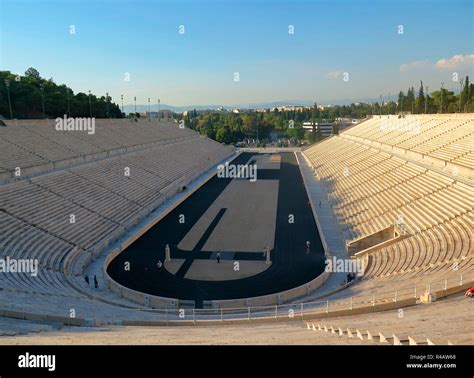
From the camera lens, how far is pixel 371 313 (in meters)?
11.7

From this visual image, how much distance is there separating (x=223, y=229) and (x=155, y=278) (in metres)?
8.15

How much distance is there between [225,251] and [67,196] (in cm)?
1032

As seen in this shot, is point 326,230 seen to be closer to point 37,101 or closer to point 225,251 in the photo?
point 225,251

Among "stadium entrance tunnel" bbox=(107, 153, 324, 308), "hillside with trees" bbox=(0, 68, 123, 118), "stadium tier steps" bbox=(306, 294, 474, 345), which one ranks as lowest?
"stadium entrance tunnel" bbox=(107, 153, 324, 308)

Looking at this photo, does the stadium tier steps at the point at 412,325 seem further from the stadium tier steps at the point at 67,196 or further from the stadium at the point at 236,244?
the stadium tier steps at the point at 67,196

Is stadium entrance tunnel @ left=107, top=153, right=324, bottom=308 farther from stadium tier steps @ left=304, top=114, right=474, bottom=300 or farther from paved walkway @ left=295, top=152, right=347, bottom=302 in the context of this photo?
stadium tier steps @ left=304, top=114, right=474, bottom=300

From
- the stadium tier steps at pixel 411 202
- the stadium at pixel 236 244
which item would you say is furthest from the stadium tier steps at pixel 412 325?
the stadium tier steps at pixel 411 202

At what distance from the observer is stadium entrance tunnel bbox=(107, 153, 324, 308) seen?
54.5 ft

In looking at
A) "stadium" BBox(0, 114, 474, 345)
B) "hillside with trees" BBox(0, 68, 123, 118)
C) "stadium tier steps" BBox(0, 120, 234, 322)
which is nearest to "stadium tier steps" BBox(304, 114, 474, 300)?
"stadium" BBox(0, 114, 474, 345)

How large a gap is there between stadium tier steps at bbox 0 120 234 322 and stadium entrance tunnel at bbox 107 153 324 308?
2.08 metres

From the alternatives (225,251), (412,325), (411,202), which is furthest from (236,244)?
(412,325)

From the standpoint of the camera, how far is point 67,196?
2438 centimetres

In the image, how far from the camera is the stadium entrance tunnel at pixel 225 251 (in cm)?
1662
